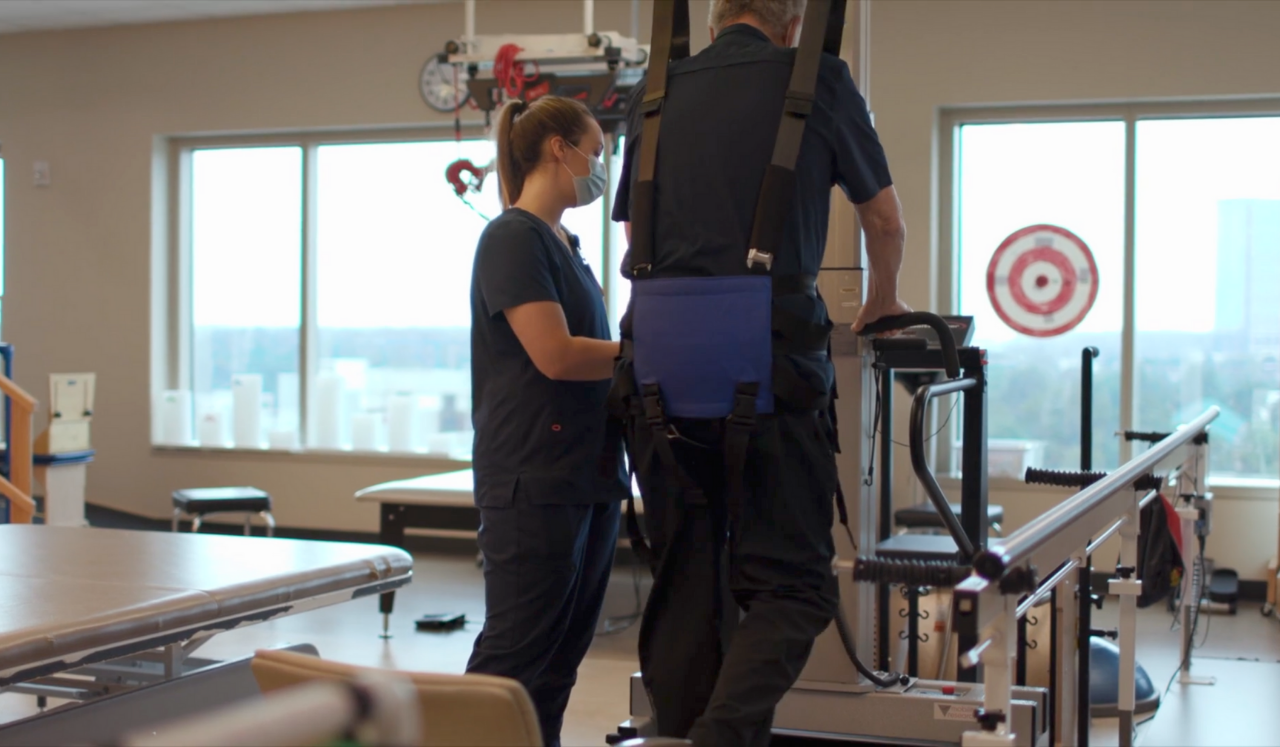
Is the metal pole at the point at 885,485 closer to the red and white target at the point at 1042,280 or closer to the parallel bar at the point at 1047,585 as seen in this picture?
the parallel bar at the point at 1047,585

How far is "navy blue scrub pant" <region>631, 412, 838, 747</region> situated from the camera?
67.3 inches

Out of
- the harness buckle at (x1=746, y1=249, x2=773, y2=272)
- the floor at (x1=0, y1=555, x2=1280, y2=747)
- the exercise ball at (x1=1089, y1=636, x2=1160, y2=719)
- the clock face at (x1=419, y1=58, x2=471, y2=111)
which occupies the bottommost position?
the floor at (x1=0, y1=555, x2=1280, y2=747)

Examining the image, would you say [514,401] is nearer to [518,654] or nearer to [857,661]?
[518,654]

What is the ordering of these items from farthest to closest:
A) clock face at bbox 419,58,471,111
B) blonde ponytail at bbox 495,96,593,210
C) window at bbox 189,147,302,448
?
window at bbox 189,147,302,448 < clock face at bbox 419,58,471,111 < blonde ponytail at bbox 495,96,593,210

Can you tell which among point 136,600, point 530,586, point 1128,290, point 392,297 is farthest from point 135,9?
point 530,586

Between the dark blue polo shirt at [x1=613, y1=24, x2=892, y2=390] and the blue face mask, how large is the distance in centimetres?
42

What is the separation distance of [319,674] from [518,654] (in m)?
0.99

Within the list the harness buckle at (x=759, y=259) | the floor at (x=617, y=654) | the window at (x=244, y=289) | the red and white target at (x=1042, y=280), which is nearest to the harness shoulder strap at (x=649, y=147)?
the harness buckle at (x=759, y=259)

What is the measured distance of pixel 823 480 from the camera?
1767 mm

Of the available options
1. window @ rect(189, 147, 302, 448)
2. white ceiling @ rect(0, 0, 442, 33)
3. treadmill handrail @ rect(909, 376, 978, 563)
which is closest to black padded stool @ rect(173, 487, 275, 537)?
window @ rect(189, 147, 302, 448)

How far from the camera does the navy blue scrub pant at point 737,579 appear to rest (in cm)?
171

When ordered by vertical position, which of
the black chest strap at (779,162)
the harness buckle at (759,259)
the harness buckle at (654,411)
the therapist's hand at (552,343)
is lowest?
the harness buckle at (654,411)

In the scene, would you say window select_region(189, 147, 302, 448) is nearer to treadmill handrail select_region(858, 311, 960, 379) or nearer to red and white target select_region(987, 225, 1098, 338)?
red and white target select_region(987, 225, 1098, 338)

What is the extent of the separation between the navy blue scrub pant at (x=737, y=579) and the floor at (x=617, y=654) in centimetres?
167
